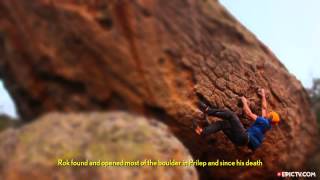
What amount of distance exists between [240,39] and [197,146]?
3.54 meters

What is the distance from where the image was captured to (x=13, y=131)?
10234 mm

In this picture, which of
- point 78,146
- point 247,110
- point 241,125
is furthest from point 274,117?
point 78,146

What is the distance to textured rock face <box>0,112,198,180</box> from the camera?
9547 millimetres

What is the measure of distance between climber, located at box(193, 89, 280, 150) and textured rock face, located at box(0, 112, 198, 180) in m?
Result: 4.62

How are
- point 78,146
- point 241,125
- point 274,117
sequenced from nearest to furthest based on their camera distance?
point 78,146 < point 241,125 < point 274,117

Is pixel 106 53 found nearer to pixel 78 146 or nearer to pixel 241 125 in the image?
pixel 78 146

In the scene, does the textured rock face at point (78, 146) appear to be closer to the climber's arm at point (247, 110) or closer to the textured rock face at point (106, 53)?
the textured rock face at point (106, 53)

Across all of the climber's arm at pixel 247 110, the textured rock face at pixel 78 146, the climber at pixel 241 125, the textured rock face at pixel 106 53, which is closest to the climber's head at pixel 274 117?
the climber at pixel 241 125

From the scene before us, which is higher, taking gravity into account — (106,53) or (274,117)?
(106,53)

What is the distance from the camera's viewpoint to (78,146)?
986 cm

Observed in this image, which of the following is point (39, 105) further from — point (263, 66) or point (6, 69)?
point (263, 66)

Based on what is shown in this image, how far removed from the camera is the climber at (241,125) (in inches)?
592

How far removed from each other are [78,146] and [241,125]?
264 inches

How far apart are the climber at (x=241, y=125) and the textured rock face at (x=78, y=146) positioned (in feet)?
15.1
